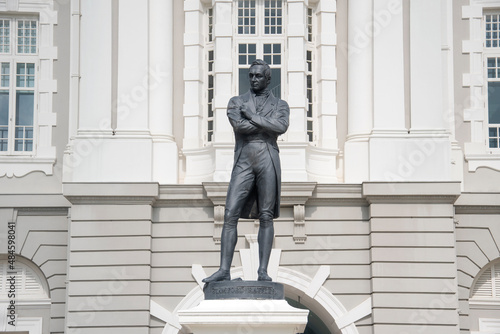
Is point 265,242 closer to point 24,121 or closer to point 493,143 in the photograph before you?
point 493,143

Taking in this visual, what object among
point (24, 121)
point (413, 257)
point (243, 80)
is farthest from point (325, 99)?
point (24, 121)

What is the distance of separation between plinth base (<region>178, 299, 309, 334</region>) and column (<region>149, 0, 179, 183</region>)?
8390 mm

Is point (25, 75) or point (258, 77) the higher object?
point (25, 75)

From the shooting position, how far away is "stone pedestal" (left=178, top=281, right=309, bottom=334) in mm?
14422

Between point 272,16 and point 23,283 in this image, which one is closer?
point 23,283

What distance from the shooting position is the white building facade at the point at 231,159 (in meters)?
22.1

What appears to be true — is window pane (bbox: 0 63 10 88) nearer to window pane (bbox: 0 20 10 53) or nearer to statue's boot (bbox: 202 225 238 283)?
window pane (bbox: 0 20 10 53)

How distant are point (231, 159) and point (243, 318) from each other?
8.48 metres

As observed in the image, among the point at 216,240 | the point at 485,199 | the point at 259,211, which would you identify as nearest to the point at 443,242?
the point at 485,199

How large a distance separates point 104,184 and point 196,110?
8.09 ft

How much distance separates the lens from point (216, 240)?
22.5 m

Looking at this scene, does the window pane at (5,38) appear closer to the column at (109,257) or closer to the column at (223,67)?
the column at (109,257)

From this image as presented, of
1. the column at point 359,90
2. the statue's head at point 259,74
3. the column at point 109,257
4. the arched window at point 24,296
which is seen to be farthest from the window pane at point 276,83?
the statue's head at point 259,74

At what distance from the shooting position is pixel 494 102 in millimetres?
24062
